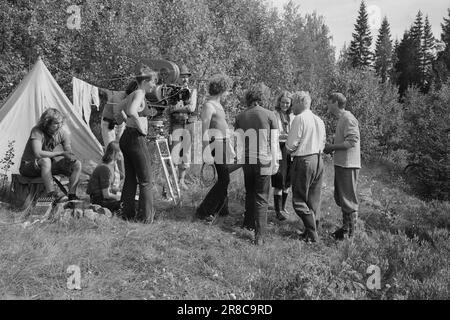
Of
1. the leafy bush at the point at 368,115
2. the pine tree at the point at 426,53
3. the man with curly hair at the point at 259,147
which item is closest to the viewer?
the man with curly hair at the point at 259,147

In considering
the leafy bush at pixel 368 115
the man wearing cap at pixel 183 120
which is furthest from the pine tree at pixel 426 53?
the man wearing cap at pixel 183 120

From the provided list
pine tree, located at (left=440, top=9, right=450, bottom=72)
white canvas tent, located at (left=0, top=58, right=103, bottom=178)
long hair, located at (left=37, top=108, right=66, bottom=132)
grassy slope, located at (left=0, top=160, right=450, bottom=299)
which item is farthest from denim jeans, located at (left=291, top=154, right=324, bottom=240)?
pine tree, located at (left=440, top=9, right=450, bottom=72)

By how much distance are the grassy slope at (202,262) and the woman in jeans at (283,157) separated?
1.09 feet

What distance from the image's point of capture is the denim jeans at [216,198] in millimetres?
5148

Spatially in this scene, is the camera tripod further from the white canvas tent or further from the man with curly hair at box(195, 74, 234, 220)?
the white canvas tent

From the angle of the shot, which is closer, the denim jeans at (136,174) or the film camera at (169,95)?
the denim jeans at (136,174)

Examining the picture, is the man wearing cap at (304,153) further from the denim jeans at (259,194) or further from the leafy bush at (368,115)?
the leafy bush at (368,115)

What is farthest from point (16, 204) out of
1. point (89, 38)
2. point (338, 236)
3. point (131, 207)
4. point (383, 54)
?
point (383, 54)

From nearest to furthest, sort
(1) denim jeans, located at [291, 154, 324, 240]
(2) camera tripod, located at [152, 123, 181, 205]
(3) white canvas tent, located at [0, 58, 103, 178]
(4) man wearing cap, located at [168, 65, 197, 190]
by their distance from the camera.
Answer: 1. (1) denim jeans, located at [291, 154, 324, 240]
2. (2) camera tripod, located at [152, 123, 181, 205]
3. (4) man wearing cap, located at [168, 65, 197, 190]
4. (3) white canvas tent, located at [0, 58, 103, 178]

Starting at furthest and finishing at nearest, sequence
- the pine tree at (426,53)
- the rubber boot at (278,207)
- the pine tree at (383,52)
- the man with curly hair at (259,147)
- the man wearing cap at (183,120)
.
→ the pine tree at (383,52)
the pine tree at (426,53)
the man wearing cap at (183,120)
the rubber boot at (278,207)
the man with curly hair at (259,147)

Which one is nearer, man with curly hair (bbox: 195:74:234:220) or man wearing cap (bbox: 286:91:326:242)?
man wearing cap (bbox: 286:91:326:242)

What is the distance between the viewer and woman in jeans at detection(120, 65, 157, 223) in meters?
4.63

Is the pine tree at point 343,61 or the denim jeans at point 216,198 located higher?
the pine tree at point 343,61

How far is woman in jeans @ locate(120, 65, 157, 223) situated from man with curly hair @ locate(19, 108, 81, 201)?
2.48 ft
